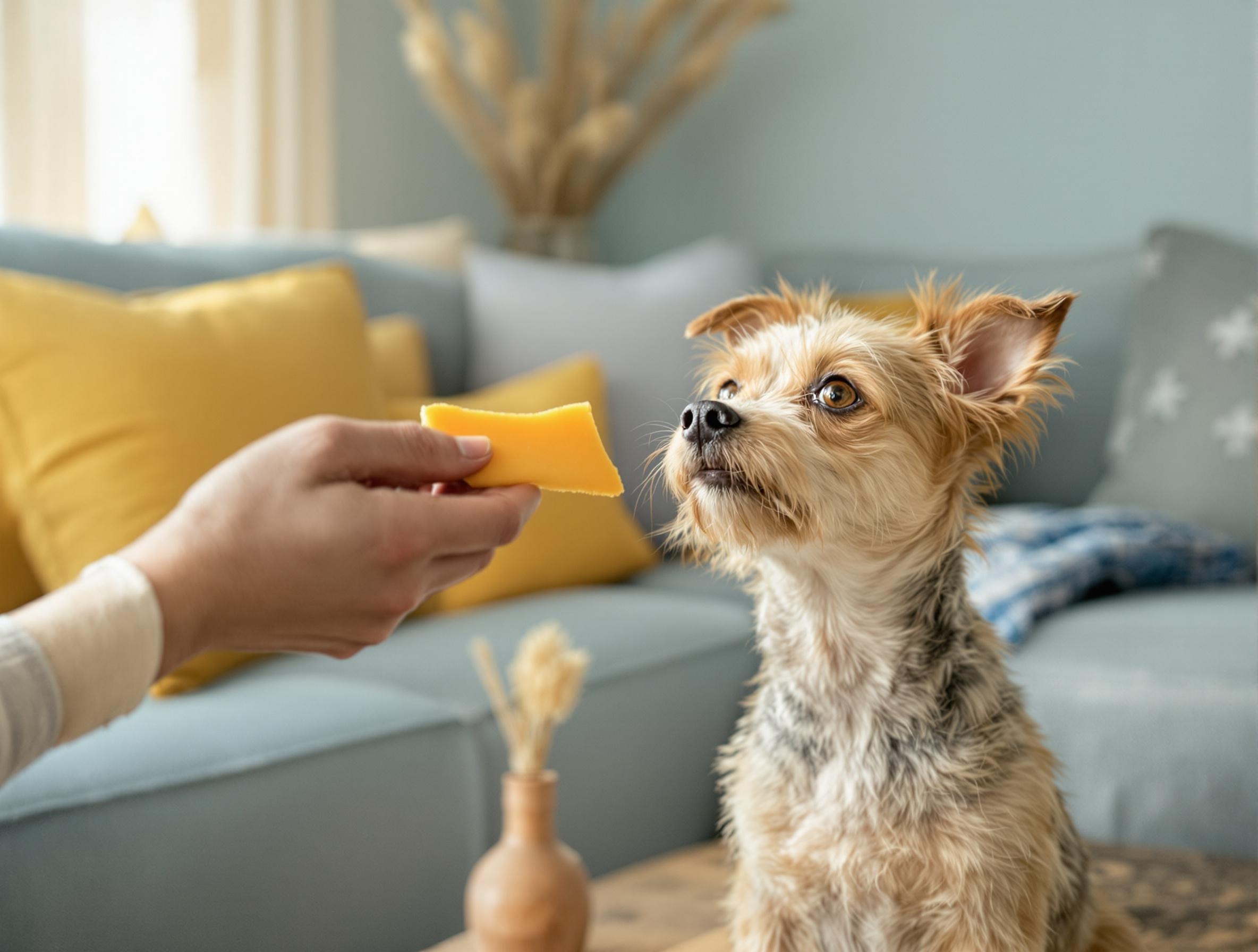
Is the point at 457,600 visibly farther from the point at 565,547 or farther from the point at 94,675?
the point at 94,675

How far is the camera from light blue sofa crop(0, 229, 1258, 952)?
116 centimetres

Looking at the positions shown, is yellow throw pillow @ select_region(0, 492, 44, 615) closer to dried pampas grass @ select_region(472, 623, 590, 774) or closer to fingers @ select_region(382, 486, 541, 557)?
dried pampas grass @ select_region(472, 623, 590, 774)

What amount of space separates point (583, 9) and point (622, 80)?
0.88 feet

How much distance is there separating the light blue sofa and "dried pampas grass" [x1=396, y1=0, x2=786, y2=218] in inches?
63.5

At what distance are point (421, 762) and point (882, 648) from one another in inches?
28.6

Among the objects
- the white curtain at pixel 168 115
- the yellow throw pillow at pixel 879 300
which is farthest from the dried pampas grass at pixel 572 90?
the yellow throw pillow at pixel 879 300

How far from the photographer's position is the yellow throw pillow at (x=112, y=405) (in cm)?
150

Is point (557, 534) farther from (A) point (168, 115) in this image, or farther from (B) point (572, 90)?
(B) point (572, 90)

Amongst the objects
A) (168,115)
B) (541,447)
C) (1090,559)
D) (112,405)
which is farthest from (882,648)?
(168,115)

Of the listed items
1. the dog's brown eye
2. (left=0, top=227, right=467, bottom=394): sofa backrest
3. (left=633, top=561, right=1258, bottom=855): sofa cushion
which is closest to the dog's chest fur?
the dog's brown eye

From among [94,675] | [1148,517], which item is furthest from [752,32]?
[94,675]

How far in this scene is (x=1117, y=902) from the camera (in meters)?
1.16

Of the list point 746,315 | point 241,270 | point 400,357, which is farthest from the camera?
point 400,357

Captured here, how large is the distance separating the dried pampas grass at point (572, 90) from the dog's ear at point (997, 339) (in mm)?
2762
